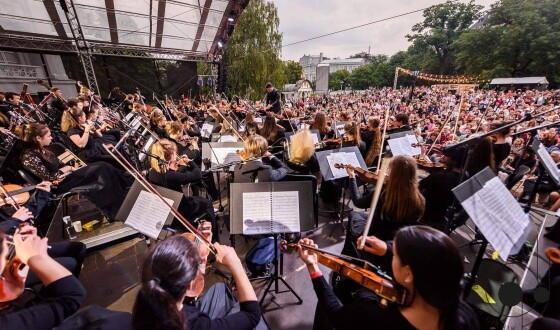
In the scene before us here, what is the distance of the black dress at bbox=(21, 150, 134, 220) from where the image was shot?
3.23m

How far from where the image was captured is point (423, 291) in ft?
3.29

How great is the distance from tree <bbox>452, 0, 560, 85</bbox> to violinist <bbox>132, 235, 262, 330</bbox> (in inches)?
1513

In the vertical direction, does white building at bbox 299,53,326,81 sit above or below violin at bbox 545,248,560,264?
above

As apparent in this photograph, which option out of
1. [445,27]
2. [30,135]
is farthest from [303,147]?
[445,27]

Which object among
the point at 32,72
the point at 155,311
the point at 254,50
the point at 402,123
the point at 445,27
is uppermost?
the point at 445,27

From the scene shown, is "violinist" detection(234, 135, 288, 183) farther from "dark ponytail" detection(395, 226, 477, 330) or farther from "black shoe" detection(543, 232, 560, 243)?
"black shoe" detection(543, 232, 560, 243)

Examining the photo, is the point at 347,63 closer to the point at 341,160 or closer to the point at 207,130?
the point at 207,130

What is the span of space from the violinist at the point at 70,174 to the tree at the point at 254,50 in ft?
50.5

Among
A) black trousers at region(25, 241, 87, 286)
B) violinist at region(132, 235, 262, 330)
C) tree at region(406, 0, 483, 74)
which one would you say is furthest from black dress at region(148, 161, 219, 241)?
tree at region(406, 0, 483, 74)

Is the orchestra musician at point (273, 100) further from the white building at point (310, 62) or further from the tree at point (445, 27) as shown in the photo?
the white building at point (310, 62)

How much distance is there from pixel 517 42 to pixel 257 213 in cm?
3928

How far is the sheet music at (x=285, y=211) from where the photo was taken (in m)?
2.14

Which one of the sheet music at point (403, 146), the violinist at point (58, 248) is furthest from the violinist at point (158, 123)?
the sheet music at point (403, 146)

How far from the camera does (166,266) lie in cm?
108
